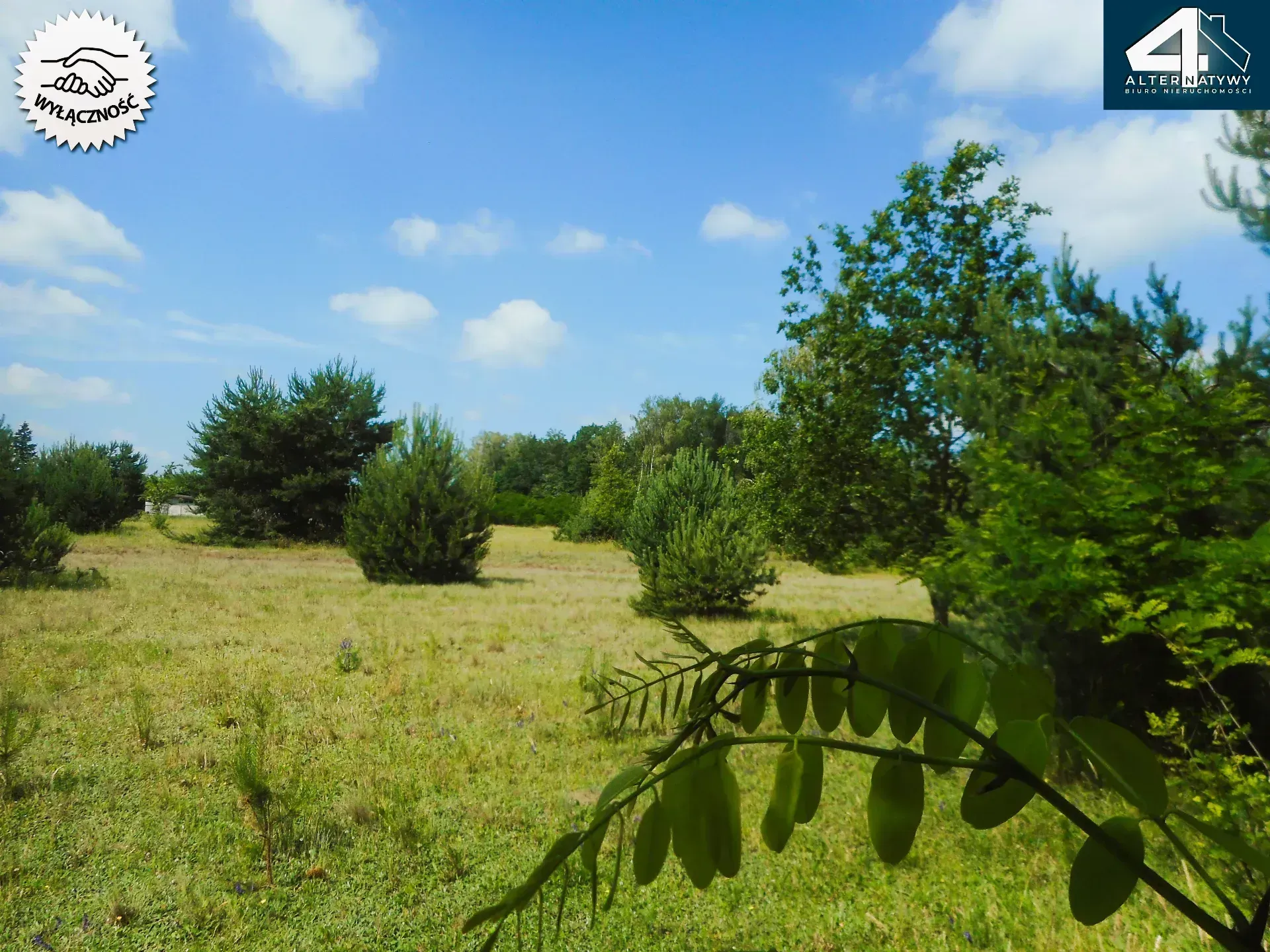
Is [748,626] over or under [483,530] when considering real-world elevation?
under

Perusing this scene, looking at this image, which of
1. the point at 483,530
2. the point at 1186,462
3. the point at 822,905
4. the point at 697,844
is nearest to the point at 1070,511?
the point at 1186,462

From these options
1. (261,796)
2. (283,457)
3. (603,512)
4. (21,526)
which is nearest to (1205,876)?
(261,796)

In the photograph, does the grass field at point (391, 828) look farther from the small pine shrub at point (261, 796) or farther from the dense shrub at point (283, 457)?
the dense shrub at point (283, 457)

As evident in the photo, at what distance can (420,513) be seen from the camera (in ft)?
52.2

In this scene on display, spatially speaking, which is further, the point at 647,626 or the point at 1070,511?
the point at 647,626

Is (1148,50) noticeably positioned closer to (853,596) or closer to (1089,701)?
(1089,701)

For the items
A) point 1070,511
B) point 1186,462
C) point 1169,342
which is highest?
point 1169,342

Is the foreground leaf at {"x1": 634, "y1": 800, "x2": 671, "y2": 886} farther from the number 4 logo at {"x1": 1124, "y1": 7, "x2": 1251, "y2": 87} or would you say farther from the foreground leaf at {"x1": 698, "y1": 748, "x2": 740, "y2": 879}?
the number 4 logo at {"x1": 1124, "y1": 7, "x2": 1251, "y2": 87}

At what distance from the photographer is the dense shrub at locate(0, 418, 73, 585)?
11.4 meters

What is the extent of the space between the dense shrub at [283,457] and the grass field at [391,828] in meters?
16.8

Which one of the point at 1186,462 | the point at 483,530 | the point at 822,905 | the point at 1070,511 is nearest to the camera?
the point at 822,905

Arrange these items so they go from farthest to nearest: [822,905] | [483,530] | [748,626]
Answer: [483,530] → [748,626] → [822,905]

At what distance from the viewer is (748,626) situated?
38.2 feet

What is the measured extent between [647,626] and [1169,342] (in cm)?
725
